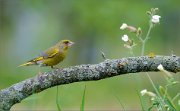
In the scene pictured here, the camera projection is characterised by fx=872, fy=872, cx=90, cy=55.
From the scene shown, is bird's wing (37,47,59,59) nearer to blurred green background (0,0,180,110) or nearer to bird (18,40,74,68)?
bird (18,40,74,68)

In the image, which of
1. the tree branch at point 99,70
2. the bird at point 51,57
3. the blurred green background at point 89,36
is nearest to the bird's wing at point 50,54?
the bird at point 51,57

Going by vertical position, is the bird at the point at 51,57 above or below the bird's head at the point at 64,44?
below

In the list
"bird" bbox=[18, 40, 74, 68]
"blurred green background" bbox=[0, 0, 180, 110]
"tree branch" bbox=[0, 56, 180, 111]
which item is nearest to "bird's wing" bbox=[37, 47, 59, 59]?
"bird" bbox=[18, 40, 74, 68]

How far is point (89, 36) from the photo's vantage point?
2927cm

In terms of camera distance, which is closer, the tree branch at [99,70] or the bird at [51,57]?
the tree branch at [99,70]

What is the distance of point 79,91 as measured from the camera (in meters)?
17.8

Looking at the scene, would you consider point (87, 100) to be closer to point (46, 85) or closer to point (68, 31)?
point (68, 31)

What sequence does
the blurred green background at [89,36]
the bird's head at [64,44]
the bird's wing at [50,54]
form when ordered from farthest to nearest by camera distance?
1. the blurred green background at [89,36]
2. the bird's head at [64,44]
3. the bird's wing at [50,54]

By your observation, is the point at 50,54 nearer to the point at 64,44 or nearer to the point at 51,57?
the point at 51,57

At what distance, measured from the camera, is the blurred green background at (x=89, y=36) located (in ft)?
66.2

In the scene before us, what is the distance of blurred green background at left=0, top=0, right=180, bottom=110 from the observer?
20180mm

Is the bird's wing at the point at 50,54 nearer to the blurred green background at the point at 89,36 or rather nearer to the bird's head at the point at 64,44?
the bird's head at the point at 64,44

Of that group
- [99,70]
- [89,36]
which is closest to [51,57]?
[99,70]

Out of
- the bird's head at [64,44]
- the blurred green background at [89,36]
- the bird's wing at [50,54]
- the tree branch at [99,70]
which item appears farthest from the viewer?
the blurred green background at [89,36]
